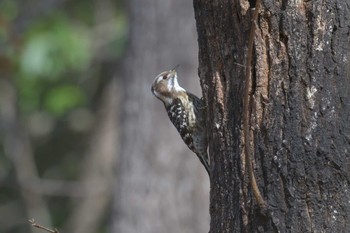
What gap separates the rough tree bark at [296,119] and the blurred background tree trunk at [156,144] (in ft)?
14.6

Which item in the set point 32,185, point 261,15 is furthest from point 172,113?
point 32,185

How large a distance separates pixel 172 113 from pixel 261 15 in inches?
86.3

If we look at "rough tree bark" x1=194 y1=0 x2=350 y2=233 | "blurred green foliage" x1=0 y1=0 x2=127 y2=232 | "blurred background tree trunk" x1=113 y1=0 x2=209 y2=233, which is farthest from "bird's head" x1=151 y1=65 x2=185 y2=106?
"blurred green foliage" x1=0 y1=0 x2=127 y2=232

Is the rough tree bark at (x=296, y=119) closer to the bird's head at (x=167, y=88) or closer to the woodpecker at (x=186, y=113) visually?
the woodpecker at (x=186, y=113)

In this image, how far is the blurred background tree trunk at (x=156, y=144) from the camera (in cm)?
787

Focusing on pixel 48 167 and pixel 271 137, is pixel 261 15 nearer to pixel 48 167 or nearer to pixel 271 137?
pixel 271 137

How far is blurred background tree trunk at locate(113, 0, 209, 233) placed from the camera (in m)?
7.87

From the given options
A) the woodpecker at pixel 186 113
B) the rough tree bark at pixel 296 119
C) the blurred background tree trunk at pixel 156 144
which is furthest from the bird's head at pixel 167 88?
the rough tree bark at pixel 296 119

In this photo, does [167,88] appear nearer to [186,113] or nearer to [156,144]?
[186,113]

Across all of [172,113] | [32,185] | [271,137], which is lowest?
[271,137]

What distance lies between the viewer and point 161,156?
26.0 ft

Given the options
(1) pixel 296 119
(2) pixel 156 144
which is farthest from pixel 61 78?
(1) pixel 296 119

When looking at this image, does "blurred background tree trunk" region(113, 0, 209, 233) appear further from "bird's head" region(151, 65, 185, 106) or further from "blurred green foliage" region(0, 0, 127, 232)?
"blurred green foliage" region(0, 0, 127, 232)

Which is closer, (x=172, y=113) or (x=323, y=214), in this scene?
(x=323, y=214)
